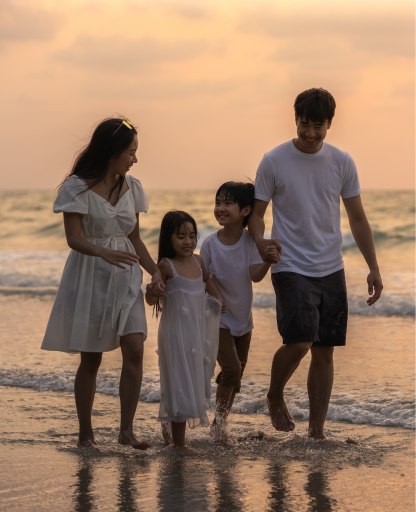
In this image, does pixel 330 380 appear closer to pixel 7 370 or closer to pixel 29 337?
pixel 7 370

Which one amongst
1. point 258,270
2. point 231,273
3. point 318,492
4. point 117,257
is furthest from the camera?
point 231,273

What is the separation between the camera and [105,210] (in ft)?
12.2

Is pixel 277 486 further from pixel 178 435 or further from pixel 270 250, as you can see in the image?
pixel 270 250

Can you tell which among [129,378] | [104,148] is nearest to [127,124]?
[104,148]

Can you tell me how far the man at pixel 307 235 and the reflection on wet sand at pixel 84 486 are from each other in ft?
3.65

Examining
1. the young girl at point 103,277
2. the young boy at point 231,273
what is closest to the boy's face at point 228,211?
the young boy at point 231,273

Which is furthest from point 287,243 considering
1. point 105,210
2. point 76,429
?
point 76,429

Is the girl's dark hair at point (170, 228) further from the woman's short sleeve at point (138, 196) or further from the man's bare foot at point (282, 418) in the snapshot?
the man's bare foot at point (282, 418)

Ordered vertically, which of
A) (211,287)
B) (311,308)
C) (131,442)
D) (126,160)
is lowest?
(131,442)

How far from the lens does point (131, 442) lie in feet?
12.0

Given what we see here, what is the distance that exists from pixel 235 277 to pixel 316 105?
1096mm

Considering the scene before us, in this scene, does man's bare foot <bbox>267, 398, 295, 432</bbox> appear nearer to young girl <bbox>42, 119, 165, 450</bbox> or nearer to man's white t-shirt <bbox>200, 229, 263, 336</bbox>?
man's white t-shirt <bbox>200, 229, 263, 336</bbox>

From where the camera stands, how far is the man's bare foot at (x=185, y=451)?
3.74m

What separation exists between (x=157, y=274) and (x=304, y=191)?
0.95m
